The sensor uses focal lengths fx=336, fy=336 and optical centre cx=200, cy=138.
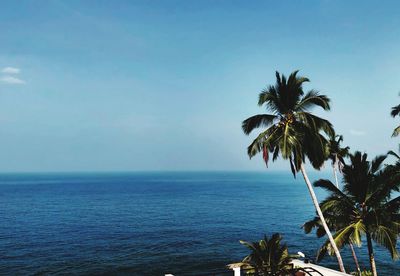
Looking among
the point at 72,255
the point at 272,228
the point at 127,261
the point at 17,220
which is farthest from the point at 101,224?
the point at 272,228

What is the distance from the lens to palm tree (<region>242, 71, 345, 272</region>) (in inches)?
899

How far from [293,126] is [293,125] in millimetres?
78

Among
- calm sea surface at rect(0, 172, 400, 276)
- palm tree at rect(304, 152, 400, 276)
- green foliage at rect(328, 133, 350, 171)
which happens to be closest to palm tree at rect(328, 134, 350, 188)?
green foliage at rect(328, 133, 350, 171)

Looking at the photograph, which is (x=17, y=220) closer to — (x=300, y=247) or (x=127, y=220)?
(x=127, y=220)

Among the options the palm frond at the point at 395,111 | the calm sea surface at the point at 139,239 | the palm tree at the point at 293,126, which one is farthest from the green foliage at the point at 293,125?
the calm sea surface at the point at 139,239

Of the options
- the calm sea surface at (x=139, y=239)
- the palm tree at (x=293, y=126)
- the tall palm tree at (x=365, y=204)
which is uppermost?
the palm tree at (x=293, y=126)

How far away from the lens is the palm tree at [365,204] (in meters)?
21.4

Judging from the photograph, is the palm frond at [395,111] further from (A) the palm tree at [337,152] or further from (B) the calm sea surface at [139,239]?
(B) the calm sea surface at [139,239]

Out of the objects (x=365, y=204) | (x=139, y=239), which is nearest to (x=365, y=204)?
(x=365, y=204)

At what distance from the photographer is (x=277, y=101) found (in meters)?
23.8

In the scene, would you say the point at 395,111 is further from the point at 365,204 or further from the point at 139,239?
the point at 139,239

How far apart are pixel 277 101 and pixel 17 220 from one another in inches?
3322

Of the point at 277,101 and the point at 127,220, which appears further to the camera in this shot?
the point at 127,220

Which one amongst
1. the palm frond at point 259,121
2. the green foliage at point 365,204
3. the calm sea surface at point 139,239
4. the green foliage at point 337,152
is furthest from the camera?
the calm sea surface at point 139,239
